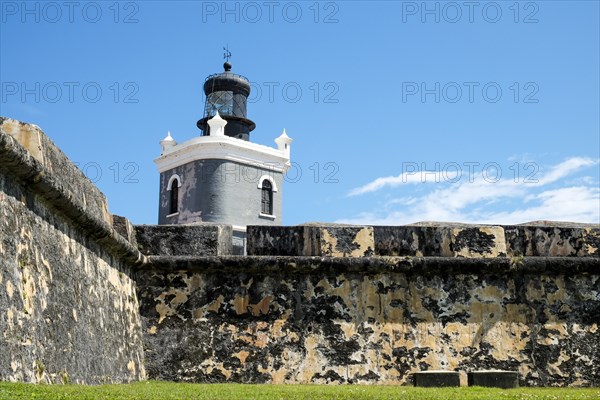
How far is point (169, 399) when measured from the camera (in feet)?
12.2

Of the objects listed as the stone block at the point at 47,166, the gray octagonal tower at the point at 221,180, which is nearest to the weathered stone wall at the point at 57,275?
the stone block at the point at 47,166

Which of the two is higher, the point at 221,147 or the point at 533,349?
the point at 221,147

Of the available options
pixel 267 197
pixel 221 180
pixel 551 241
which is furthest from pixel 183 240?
pixel 267 197

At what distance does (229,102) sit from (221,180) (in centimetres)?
635

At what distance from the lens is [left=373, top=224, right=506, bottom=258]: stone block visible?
7.21 m

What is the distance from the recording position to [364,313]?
688 cm

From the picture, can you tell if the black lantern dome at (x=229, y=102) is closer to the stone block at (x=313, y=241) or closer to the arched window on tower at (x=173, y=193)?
the arched window on tower at (x=173, y=193)

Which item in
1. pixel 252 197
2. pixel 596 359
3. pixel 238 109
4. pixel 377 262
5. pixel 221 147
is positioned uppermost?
pixel 238 109

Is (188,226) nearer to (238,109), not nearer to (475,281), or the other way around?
(475,281)

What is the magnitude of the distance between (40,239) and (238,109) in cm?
2984

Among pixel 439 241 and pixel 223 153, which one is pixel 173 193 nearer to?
pixel 223 153

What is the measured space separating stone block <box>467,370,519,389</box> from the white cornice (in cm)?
2357

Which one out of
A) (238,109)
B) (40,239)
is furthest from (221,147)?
(40,239)

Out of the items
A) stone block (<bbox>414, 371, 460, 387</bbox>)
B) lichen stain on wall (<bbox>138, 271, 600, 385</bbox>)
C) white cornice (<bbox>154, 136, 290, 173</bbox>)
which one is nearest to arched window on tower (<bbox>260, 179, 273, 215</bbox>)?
white cornice (<bbox>154, 136, 290, 173</bbox>)
